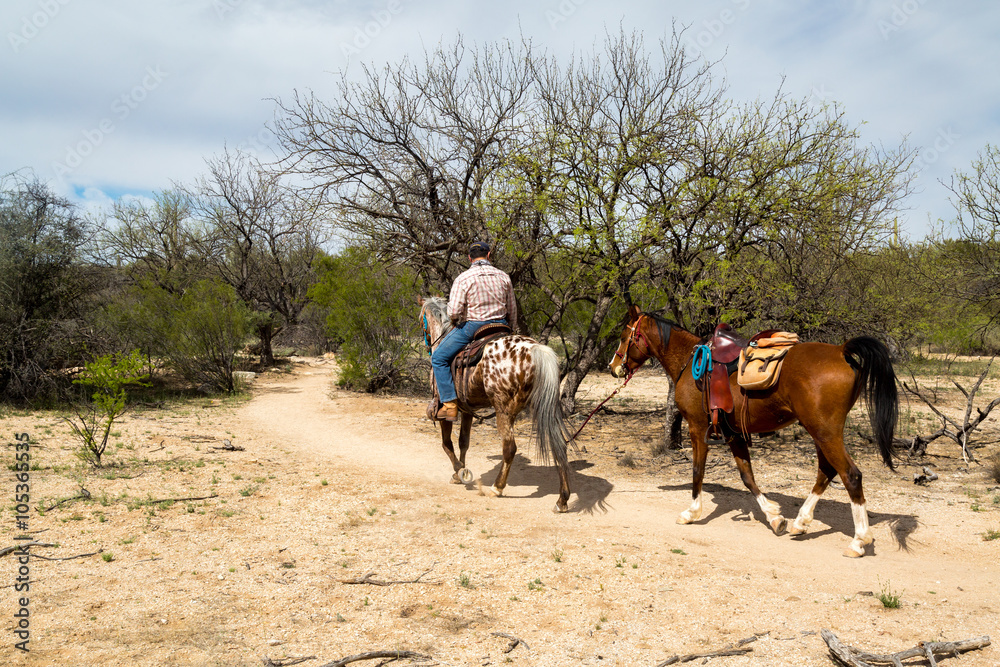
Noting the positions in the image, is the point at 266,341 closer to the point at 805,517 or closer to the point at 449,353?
the point at 449,353

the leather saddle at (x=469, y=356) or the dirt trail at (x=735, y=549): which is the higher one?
the leather saddle at (x=469, y=356)

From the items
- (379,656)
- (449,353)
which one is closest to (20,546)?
(379,656)

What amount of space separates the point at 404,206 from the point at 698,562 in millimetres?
9126

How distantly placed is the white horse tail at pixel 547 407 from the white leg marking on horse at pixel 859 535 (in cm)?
250

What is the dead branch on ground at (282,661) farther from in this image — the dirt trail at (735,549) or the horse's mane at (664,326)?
the horse's mane at (664,326)

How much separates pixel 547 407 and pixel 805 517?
248cm

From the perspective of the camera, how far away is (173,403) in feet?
44.4

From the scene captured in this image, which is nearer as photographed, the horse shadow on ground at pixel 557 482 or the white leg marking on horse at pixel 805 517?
the white leg marking on horse at pixel 805 517

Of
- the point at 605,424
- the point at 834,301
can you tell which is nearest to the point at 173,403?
the point at 605,424

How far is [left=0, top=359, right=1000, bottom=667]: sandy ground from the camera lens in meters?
3.47

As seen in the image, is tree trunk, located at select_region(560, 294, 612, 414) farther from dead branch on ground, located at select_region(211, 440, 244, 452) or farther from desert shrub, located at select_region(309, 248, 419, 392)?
desert shrub, located at select_region(309, 248, 419, 392)

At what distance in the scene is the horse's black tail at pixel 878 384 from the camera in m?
4.75

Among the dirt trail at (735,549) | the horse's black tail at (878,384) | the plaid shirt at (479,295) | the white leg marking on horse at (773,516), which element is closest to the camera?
the dirt trail at (735,549)

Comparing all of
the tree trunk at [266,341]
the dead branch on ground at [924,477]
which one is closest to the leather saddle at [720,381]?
the dead branch on ground at [924,477]
